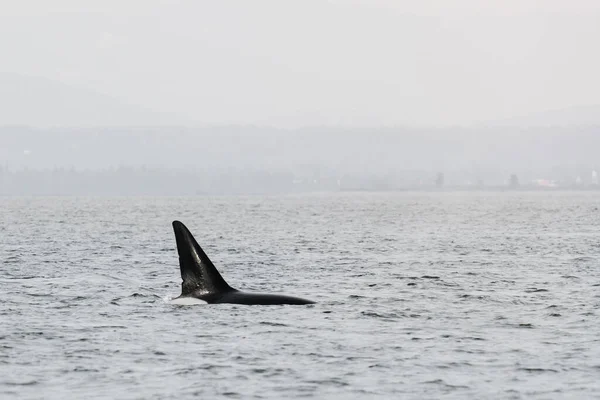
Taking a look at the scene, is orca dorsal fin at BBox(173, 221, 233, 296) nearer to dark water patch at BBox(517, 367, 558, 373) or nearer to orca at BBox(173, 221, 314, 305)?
orca at BBox(173, 221, 314, 305)

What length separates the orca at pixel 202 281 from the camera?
2609cm

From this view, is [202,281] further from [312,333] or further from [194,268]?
[312,333]

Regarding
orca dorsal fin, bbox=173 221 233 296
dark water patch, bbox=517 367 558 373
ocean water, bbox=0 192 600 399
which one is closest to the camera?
ocean water, bbox=0 192 600 399

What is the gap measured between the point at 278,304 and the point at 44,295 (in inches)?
309

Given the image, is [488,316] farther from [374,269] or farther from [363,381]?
[374,269]

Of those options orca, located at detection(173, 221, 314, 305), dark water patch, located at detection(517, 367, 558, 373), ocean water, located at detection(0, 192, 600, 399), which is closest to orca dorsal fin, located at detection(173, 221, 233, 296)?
orca, located at detection(173, 221, 314, 305)

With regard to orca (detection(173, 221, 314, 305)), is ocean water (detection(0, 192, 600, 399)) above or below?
below

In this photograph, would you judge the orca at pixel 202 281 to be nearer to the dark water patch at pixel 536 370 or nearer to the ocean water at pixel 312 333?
the ocean water at pixel 312 333

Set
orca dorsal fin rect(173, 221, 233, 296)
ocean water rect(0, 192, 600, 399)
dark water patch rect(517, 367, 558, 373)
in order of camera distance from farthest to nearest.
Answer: orca dorsal fin rect(173, 221, 233, 296), dark water patch rect(517, 367, 558, 373), ocean water rect(0, 192, 600, 399)

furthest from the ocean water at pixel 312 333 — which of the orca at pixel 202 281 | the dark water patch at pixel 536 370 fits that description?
the orca at pixel 202 281

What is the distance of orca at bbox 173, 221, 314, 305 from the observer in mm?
26094

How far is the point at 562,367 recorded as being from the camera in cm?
1902

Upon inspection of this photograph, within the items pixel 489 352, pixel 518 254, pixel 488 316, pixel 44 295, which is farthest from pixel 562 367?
pixel 518 254

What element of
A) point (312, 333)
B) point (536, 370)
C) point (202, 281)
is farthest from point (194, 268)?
point (536, 370)
